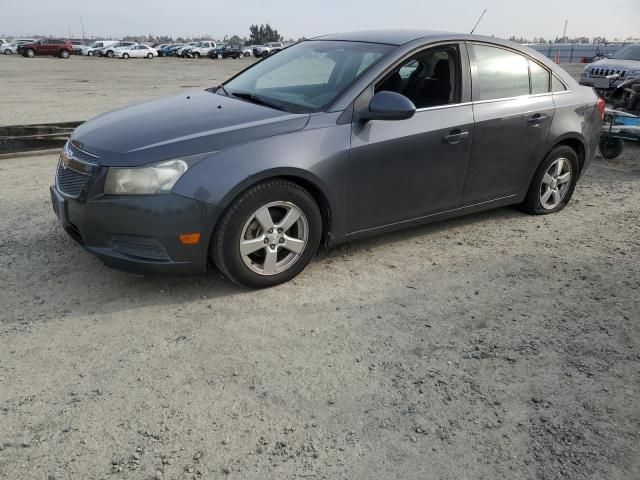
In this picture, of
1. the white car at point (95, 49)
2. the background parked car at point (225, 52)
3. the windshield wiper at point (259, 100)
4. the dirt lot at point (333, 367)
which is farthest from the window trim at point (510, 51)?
the white car at point (95, 49)

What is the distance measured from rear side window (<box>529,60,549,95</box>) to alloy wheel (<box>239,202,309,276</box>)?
103 inches

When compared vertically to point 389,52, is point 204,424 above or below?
below

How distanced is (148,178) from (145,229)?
1.02 ft

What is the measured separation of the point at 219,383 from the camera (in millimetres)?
2836

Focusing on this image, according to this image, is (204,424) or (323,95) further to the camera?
(323,95)

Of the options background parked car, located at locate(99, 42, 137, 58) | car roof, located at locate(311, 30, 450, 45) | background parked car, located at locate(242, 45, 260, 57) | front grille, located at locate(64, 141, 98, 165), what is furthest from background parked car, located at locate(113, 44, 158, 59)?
front grille, located at locate(64, 141, 98, 165)

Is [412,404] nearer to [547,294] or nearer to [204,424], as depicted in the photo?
[204,424]

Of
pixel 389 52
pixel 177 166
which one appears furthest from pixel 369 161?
pixel 177 166

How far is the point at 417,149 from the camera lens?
13.7 feet

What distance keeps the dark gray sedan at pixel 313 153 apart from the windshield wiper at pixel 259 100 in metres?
0.04

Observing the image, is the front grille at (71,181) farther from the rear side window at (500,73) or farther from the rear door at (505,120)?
the rear side window at (500,73)

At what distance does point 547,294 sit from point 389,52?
209 cm

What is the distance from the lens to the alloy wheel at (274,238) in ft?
12.0

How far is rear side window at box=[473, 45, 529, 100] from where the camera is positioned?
4.59 m
